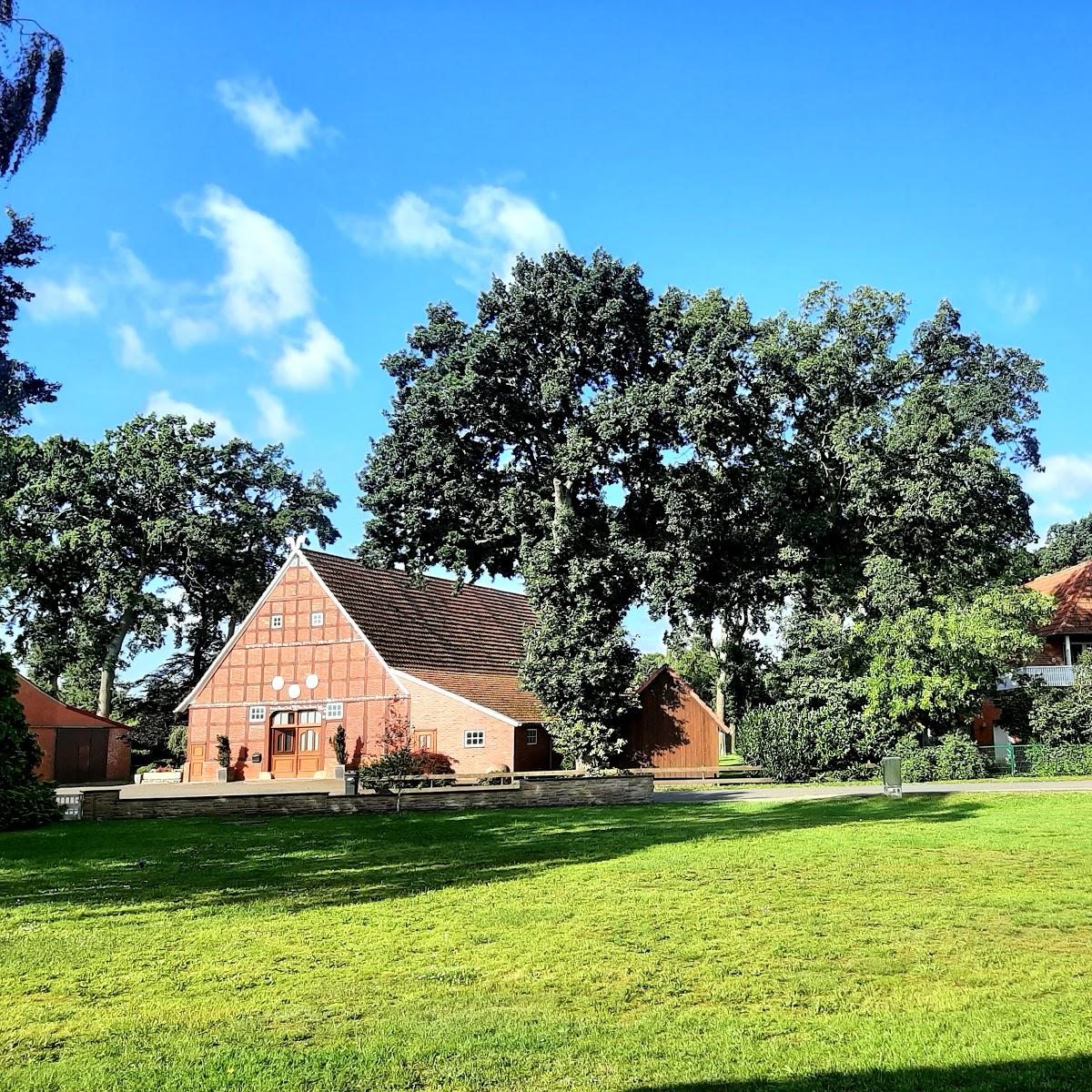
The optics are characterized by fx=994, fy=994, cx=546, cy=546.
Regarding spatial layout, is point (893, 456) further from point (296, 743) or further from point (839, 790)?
point (296, 743)

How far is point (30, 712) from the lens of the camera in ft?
138

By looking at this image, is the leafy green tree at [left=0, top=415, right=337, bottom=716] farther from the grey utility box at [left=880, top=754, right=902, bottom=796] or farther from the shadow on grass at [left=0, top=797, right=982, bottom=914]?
the grey utility box at [left=880, top=754, right=902, bottom=796]

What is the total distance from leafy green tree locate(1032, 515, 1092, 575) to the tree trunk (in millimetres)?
64422

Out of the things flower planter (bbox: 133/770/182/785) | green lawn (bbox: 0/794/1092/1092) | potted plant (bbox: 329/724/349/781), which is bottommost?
flower planter (bbox: 133/770/182/785)

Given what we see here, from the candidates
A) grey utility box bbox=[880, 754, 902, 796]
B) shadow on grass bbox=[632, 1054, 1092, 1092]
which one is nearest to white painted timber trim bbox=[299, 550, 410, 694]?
grey utility box bbox=[880, 754, 902, 796]

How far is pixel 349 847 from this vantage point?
1858 centimetres

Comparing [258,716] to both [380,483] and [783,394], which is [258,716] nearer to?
[380,483]

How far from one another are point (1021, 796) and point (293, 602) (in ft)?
97.2

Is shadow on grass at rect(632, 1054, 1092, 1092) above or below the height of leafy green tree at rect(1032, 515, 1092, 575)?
below

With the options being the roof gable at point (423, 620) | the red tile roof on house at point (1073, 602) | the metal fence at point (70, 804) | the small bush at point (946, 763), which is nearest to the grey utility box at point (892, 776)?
the small bush at point (946, 763)

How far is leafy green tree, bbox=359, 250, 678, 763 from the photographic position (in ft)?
117

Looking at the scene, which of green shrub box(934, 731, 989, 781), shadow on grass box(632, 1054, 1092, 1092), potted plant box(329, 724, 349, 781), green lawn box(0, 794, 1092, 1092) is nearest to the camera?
shadow on grass box(632, 1054, 1092, 1092)

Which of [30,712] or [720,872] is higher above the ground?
[30,712]

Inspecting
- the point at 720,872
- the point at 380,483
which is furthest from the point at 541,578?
the point at 720,872
